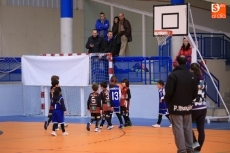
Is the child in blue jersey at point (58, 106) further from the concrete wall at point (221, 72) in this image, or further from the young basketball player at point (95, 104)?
the concrete wall at point (221, 72)

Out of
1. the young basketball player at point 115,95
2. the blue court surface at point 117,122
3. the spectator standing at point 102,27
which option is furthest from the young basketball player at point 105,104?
the spectator standing at point 102,27

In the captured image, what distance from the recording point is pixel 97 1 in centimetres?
3394

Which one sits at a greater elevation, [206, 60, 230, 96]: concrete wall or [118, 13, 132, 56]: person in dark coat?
[118, 13, 132, 56]: person in dark coat

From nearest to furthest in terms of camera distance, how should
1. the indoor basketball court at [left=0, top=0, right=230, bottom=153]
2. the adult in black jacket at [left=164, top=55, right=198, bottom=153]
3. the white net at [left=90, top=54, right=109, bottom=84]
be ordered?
the adult in black jacket at [left=164, top=55, right=198, bottom=153] < the indoor basketball court at [left=0, top=0, right=230, bottom=153] < the white net at [left=90, top=54, right=109, bottom=84]

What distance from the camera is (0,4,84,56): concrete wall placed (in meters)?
31.4

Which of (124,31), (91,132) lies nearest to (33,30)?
(124,31)

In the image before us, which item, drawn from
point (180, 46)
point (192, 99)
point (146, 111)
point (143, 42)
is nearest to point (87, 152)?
point (192, 99)

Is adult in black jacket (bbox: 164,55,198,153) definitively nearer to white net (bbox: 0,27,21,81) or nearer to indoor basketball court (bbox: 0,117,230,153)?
indoor basketball court (bbox: 0,117,230,153)

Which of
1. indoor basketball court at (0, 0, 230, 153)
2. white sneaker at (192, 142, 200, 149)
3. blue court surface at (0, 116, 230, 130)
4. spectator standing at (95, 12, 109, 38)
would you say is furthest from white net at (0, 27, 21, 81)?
white sneaker at (192, 142, 200, 149)

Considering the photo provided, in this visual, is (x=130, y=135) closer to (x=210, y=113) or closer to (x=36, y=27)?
(x=210, y=113)

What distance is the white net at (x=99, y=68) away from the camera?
86.2 ft

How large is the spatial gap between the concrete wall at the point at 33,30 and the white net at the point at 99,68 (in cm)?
626

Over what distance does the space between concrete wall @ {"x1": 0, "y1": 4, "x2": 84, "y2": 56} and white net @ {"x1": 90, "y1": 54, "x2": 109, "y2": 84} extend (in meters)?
6.26

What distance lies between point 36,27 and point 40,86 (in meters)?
5.50
